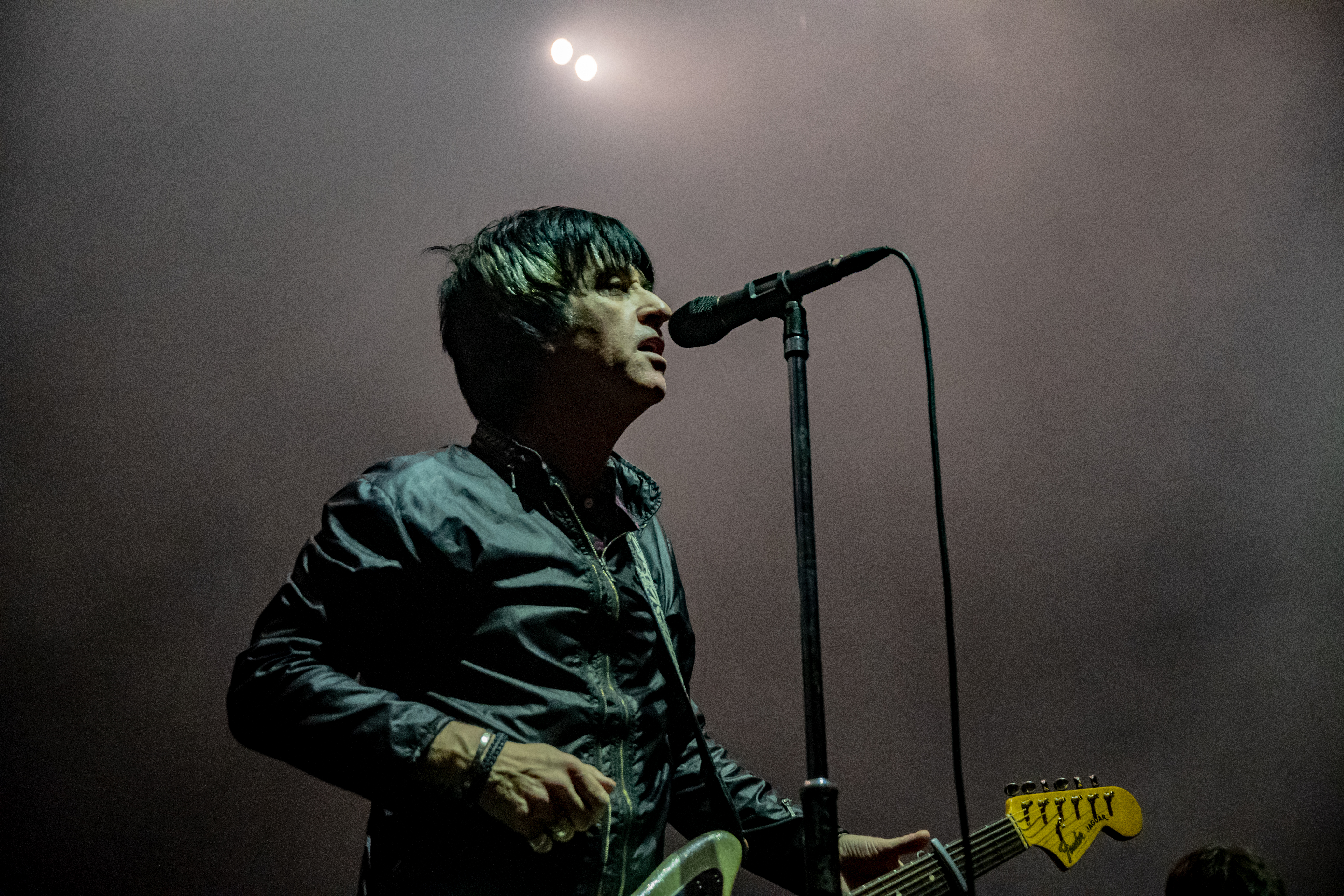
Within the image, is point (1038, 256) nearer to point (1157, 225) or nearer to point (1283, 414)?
point (1157, 225)

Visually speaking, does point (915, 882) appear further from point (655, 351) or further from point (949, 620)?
point (655, 351)

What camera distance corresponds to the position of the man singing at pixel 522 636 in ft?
4.04

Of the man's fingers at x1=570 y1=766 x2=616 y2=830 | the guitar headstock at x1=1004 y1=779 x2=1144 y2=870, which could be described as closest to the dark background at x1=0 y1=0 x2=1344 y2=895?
the guitar headstock at x1=1004 y1=779 x2=1144 y2=870

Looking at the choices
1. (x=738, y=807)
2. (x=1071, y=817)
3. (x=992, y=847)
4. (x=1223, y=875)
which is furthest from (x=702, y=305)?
(x=1223, y=875)

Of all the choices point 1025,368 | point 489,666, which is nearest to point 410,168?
point 489,666

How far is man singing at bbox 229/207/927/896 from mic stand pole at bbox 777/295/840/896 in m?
0.28

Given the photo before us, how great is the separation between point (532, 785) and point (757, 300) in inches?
33.6

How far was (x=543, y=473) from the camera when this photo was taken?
1632 millimetres

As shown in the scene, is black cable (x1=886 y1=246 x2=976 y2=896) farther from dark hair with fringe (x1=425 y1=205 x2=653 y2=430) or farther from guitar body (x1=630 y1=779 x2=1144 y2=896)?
dark hair with fringe (x1=425 y1=205 x2=653 y2=430)

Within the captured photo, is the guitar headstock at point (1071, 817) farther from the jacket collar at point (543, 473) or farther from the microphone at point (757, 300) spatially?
the microphone at point (757, 300)

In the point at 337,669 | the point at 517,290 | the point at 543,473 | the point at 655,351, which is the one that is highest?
the point at 517,290

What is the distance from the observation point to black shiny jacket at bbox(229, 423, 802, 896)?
1.26 meters

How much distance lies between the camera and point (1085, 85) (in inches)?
137

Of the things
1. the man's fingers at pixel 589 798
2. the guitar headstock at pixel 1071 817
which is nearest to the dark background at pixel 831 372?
the guitar headstock at pixel 1071 817
